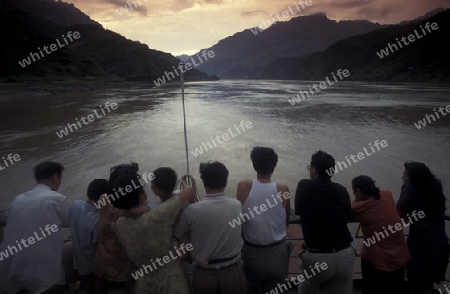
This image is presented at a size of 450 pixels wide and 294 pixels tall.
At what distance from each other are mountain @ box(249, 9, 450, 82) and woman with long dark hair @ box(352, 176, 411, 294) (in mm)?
77644

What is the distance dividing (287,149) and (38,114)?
797 inches

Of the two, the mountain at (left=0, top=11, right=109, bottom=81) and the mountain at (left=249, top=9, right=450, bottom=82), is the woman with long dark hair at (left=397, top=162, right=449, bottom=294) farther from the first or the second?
the mountain at (left=249, top=9, right=450, bottom=82)

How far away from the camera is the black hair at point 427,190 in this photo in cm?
236

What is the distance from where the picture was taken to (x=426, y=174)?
2.38m

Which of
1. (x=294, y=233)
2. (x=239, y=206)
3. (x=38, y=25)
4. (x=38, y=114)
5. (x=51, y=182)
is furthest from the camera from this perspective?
(x=38, y=25)

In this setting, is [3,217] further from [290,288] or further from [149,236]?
[290,288]

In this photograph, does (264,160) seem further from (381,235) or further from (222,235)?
(381,235)

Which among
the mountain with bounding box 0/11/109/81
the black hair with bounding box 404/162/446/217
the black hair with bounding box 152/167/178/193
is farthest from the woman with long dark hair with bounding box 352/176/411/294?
the mountain with bounding box 0/11/109/81

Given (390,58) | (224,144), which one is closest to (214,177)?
(224,144)

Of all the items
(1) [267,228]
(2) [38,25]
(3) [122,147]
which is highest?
(2) [38,25]

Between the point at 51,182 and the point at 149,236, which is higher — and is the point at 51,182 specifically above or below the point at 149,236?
above

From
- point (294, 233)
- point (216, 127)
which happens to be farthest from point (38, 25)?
point (294, 233)

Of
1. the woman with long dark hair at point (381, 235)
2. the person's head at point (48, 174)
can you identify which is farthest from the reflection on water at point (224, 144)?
the woman with long dark hair at point (381, 235)

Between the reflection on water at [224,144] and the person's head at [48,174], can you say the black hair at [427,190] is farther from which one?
the reflection on water at [224,144]
